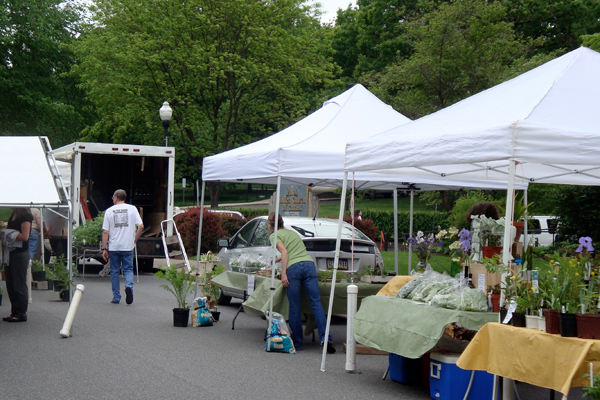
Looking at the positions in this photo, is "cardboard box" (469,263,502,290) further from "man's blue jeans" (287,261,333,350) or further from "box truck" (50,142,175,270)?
"box truck" (50,142,175,270)

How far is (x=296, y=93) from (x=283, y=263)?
24186 mm

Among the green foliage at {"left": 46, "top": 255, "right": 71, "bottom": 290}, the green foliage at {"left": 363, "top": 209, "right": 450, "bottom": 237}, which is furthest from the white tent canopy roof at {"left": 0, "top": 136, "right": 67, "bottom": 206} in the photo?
the green foliage at {"left": 363, "top": 209, "right": 450, "bottom": 237}

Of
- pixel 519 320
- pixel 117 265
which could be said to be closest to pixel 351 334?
pixel 519 320

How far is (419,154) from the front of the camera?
634 centimetres

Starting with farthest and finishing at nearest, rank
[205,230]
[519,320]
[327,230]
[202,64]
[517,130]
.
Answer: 1. [202,64]
2. [205,230]
3. [327,230]
4. [517,130]
5. [519,320]

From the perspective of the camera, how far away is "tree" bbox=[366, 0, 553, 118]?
2448 cm

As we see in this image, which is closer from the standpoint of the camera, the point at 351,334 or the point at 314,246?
the point at 351,334

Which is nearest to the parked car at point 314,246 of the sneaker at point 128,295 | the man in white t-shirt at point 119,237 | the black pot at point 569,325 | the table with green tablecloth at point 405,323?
the man in white t-shirt at point 119,237

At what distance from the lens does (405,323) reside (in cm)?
632

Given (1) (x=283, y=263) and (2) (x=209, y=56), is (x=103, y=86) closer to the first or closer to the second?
(2) (x=209, y=56)

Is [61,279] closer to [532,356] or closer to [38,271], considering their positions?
[38,271]

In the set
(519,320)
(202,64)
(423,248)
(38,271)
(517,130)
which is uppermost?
(202,64)

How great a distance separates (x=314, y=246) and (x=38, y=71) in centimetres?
3101

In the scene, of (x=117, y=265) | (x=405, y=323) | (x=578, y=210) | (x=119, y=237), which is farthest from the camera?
(x=578, y=210)
